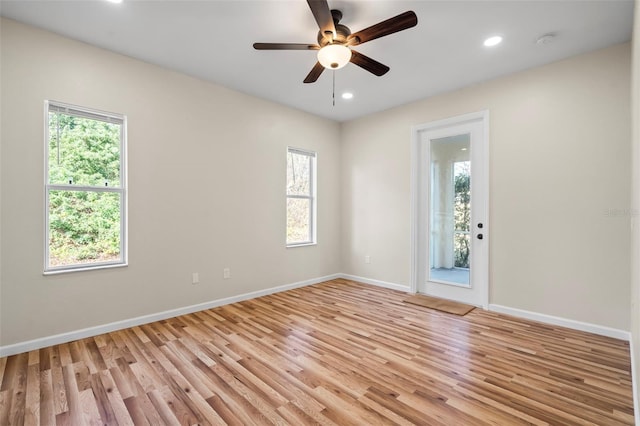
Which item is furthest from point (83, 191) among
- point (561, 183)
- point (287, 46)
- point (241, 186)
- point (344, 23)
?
point (561, 183)

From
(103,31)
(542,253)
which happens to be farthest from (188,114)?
(542,253)

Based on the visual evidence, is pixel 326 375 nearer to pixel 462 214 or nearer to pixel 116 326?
pixel 116 326

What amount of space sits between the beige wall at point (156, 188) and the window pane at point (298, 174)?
0.20 m

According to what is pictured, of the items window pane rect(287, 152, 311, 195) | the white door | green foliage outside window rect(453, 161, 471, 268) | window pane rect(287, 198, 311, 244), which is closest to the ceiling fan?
the white door

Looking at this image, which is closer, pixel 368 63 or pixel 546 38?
pixel 368 63

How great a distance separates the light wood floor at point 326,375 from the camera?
188cm

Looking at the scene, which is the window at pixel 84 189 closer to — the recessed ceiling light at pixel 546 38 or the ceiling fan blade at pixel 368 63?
the ceiling fan blade at pixel 368 63

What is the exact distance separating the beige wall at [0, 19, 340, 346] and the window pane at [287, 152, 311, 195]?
0.66 ft

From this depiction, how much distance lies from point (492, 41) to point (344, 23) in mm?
1463

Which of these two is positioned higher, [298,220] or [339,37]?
[339,37]

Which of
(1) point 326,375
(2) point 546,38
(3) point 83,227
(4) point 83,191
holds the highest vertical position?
(2) point 546,38

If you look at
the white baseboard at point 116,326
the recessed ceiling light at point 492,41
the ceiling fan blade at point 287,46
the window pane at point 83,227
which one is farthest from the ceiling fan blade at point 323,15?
the white baseboard at point 116,326

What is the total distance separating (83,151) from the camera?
302 centimetres

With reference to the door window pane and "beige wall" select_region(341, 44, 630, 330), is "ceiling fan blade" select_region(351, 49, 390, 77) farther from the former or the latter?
the door window pane
